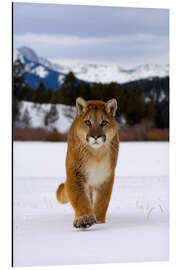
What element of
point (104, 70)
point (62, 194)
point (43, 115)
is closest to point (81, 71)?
point (104, 70)

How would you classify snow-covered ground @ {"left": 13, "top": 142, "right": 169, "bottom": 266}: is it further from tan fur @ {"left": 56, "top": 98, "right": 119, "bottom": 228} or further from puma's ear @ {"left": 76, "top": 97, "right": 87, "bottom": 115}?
puma's ear @ {"left": 76, "top": 97, "right": 87, "bottom": 115}

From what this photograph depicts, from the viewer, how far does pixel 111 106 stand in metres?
4.68

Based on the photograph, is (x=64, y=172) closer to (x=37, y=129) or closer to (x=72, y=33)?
(x=37, y=129)

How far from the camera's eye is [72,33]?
16.4 feet

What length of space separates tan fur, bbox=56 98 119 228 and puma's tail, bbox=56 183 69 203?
0.95 feet

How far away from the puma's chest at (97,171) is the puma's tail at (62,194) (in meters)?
0.42

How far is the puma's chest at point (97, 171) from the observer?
181 inches

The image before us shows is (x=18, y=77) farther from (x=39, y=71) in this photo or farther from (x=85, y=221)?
(x=85, y=221)

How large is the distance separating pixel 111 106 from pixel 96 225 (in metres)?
1.02

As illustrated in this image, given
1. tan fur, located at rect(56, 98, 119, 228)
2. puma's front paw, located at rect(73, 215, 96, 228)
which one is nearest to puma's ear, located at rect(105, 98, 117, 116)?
tan fur, located at rect(56, 98, 119, 228)

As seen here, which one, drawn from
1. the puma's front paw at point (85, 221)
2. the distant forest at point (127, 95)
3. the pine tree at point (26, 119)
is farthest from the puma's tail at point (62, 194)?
the distant forest at point (127, 95)

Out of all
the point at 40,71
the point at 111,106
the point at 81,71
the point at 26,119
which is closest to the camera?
the point at 111,106

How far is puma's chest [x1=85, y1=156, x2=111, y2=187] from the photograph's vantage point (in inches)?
181

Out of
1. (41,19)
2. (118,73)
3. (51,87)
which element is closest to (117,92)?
(118,73)
